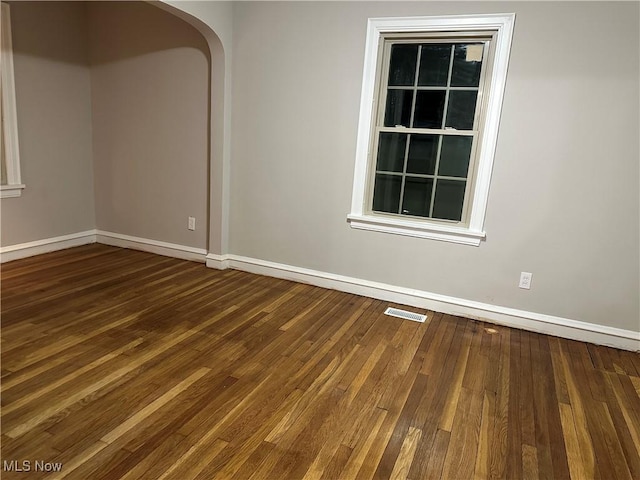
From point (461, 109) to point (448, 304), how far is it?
151 centimetres

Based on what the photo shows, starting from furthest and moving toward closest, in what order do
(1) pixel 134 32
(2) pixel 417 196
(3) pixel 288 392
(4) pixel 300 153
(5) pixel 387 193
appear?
(1) pixel 134 32 < (4) pixel 300 153 < (5) pixel 387 193 < (2) pixel 417 196 < (3) pixel 288 392

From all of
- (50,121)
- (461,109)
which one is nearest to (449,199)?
(461,109)

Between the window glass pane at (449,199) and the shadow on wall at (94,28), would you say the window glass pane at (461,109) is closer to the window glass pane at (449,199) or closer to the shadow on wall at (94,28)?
the window glass pane at (449,199)

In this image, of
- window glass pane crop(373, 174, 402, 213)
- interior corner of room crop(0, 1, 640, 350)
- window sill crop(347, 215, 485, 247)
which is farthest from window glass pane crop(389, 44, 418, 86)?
window sill crop(347, 215, 485, 247)

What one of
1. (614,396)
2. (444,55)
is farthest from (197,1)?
(614,396)

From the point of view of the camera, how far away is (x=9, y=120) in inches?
151

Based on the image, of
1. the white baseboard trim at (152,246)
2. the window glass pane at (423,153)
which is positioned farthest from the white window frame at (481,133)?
the white baseboard trim at (152,246)

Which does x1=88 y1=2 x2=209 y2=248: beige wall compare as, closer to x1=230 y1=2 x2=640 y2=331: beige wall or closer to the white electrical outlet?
x1=230 y1=2 x2=640 y2=331: beige wall

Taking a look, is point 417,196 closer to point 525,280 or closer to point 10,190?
point 525,280

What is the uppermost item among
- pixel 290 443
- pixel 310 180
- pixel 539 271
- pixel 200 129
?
pixel 200 129

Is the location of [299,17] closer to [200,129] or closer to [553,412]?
[200,129]

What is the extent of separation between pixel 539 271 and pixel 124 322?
294cm

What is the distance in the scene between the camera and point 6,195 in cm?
389

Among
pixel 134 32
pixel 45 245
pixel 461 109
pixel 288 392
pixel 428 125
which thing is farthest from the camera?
pixel 45 245
